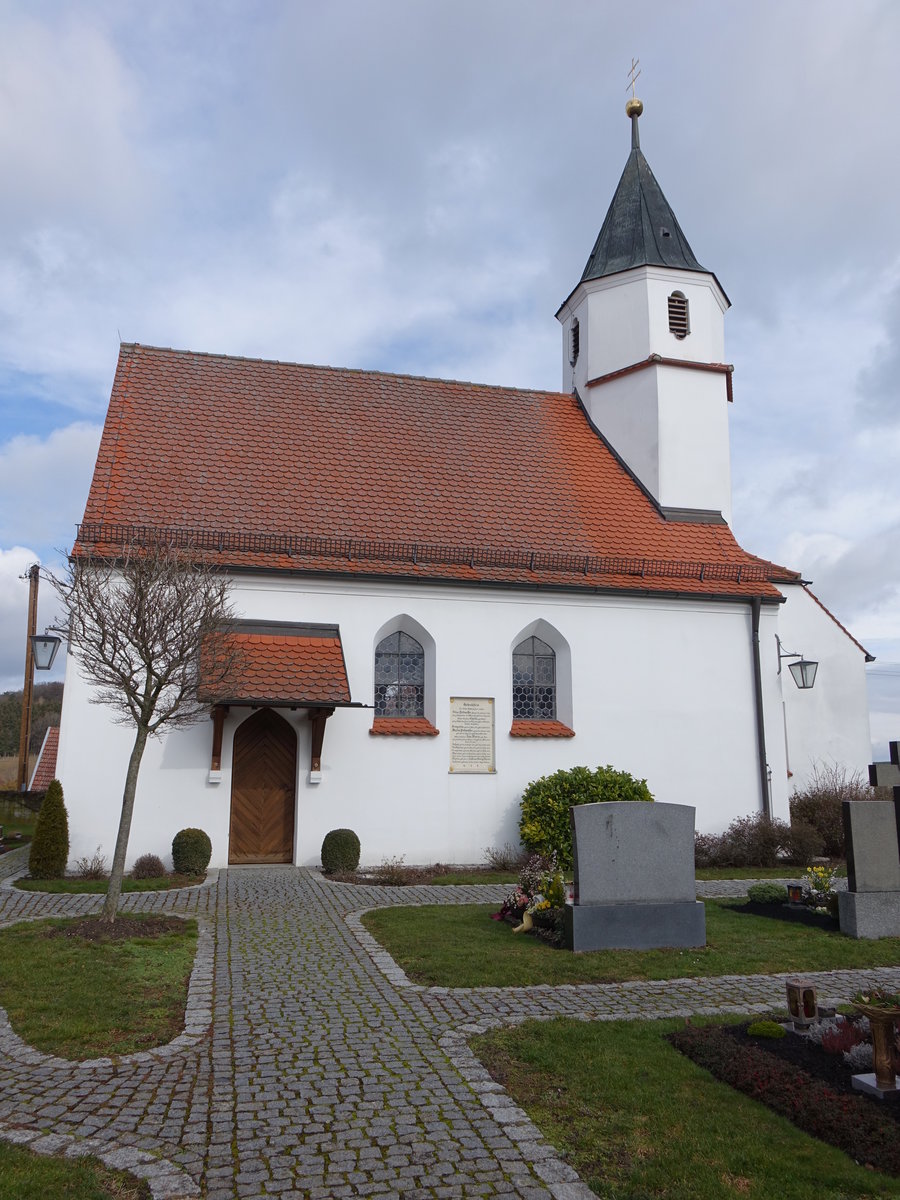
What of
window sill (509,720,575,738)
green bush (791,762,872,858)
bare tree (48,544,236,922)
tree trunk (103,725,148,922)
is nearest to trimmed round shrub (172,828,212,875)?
bare tree (48,544,236,922)

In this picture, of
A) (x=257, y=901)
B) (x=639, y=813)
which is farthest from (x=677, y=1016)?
(x=257, y=901)

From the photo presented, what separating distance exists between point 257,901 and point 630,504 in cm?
1165

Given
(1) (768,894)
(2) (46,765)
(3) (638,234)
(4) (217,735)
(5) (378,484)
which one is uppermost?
(3) (638,234)

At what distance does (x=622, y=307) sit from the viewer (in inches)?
813

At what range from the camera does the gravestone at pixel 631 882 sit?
355 inches

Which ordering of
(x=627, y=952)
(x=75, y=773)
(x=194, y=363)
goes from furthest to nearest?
(x=194, y=363)
(x=75, y=773)
(x=627, y=952)

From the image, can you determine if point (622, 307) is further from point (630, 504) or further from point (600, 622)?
point (600, 622)

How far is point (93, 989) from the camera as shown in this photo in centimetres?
705

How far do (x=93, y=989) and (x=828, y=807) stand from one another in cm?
1481

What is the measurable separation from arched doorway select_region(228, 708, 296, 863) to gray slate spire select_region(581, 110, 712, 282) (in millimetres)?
13032

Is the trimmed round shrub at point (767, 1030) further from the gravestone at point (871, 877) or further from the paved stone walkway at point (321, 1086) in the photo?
the gravestone at point (871, 877)

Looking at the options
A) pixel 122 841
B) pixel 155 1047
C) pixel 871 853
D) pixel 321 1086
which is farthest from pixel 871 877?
pixel 122 841

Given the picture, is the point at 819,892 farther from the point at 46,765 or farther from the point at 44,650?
the point at 46,765

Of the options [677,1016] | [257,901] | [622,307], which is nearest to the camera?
[677,1016]
